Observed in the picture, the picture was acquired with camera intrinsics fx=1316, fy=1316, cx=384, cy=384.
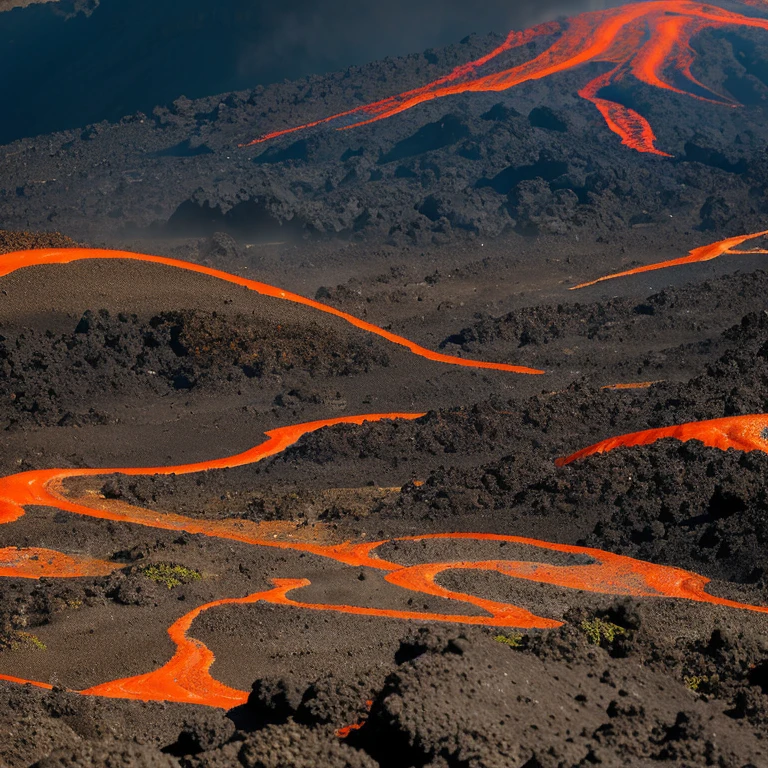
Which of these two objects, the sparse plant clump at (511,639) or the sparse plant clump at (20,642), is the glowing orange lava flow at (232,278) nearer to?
the sparse plant clump at (20,642)

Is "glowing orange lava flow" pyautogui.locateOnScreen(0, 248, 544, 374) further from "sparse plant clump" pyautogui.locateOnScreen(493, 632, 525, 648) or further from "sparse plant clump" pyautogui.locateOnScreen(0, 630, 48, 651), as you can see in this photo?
"sparse plant clump" pyautogui.locateOnScreen(493, 632, 525, 648)

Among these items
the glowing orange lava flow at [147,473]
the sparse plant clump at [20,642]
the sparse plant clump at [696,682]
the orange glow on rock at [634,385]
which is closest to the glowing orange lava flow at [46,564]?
the glowing orange lava flow at [147,473]

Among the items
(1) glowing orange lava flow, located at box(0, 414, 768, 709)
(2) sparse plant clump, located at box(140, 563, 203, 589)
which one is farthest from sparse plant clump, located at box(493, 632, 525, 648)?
(2) sparse plant clump, located at box(140, 563, 203, 589)

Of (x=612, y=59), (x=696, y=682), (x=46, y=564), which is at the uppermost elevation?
(x=696, y=682)

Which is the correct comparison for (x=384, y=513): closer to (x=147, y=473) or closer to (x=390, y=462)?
(x=390, y=462)

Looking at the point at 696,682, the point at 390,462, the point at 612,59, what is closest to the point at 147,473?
the point at 390,462
